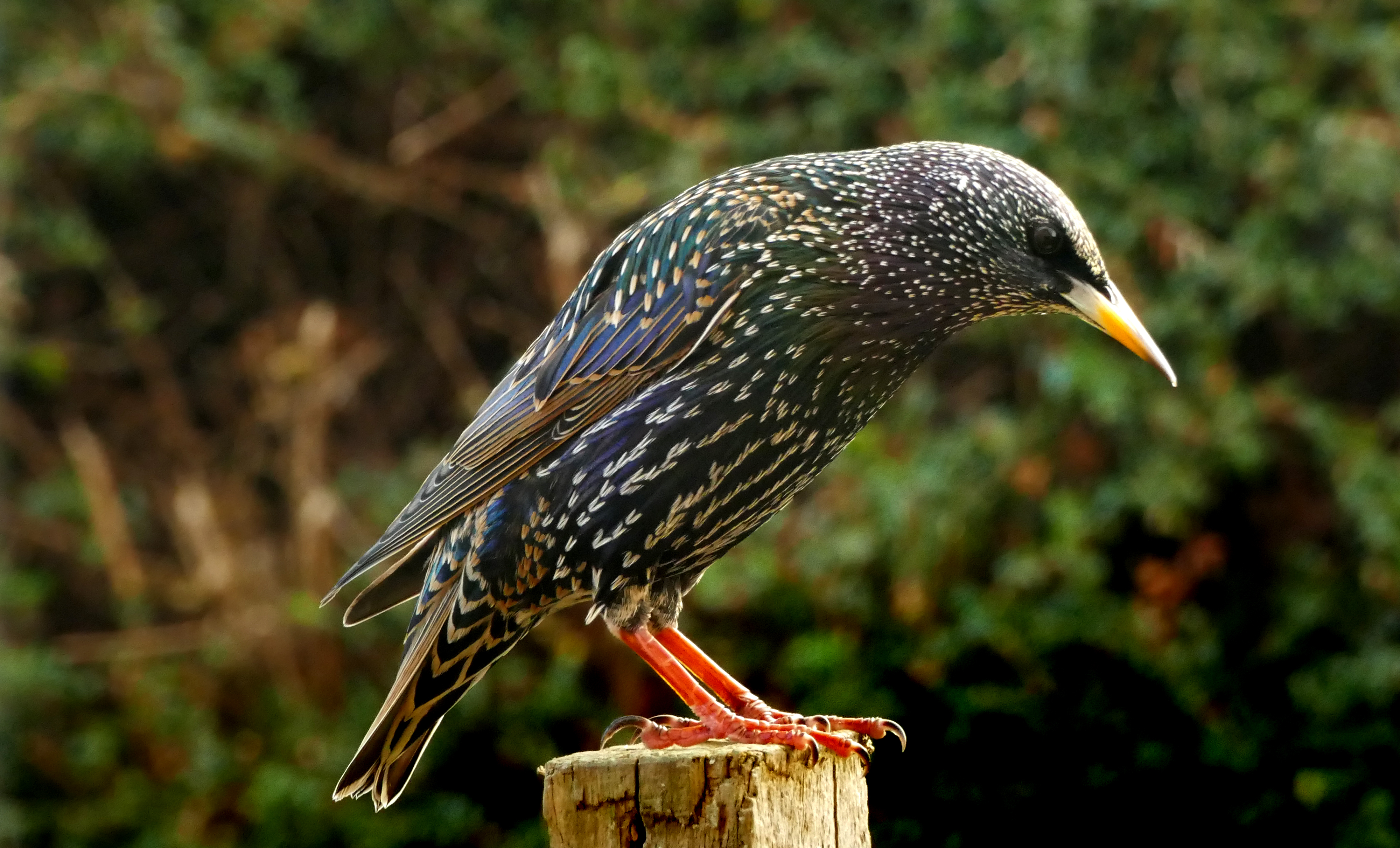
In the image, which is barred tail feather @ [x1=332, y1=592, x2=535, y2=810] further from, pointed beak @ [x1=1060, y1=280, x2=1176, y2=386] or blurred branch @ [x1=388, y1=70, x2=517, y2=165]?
blurred branch @ [x1=388, y1=70, x2=517, y2=165]

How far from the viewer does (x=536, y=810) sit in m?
4.02

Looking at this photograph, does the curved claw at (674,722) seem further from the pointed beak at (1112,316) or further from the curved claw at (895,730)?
the pointed beak at (1112,316)

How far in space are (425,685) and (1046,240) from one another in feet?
4.60

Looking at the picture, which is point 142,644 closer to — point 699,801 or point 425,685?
point 425,685

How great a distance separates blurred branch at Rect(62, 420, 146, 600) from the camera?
538 centimetres

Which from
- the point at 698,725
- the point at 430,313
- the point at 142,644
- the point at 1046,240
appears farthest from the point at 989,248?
the point at 142,644

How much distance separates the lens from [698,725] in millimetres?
2568

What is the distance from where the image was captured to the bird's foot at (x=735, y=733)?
2.41 meters

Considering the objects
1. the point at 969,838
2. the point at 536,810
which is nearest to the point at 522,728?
the point at 536,810

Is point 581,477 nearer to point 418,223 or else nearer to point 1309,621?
Result: point 1309,621

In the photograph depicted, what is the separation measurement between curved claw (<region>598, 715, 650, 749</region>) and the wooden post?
18 centimetres

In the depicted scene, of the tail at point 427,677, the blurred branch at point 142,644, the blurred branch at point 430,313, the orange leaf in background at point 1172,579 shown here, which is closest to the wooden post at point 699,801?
the tail at point 427,677

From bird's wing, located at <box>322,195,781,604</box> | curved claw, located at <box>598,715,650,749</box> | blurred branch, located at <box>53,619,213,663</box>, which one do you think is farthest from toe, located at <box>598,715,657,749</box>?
blurred branch, located at <box>53,619,213,663</box>

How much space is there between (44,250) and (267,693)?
187cm
